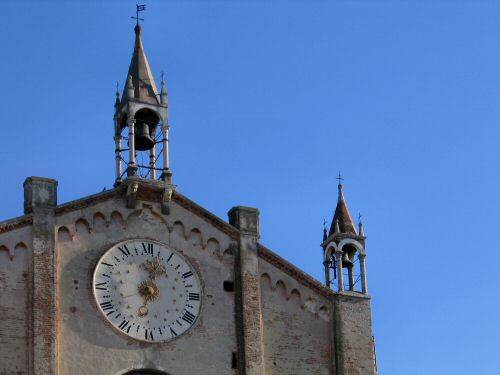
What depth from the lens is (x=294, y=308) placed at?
147 ft

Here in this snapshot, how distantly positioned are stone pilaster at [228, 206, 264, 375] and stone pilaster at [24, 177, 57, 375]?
18.7 ft

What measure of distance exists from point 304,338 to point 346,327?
1.43 m

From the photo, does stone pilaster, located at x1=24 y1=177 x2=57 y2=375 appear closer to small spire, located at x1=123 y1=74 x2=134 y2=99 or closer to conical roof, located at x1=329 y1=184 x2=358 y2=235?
small spire, located at x1=123 y1=74 x2=134 y2=99

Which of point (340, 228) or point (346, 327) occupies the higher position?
point (340, 228)

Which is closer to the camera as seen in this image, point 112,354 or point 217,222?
point 112,354

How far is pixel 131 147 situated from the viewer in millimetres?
44812

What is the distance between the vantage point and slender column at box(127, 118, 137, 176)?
4441cm

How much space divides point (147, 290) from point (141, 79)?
23.3ft

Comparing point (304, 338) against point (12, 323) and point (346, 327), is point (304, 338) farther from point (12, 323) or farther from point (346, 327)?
point (12, 323)

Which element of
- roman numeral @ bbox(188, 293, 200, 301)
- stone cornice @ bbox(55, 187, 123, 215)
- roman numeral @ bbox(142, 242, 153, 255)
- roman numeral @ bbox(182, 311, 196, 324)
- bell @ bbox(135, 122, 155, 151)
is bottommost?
roman numeral @ bbox(182, 311, 196, 324)

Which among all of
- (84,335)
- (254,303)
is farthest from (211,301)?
(84,335)

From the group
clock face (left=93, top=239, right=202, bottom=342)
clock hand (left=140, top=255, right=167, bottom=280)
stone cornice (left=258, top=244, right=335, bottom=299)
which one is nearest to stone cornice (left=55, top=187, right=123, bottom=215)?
clock face (left=93, top=239, right=202, bottom=342)

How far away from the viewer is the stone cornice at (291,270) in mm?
45031

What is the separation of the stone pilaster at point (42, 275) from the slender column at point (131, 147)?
2.58m
